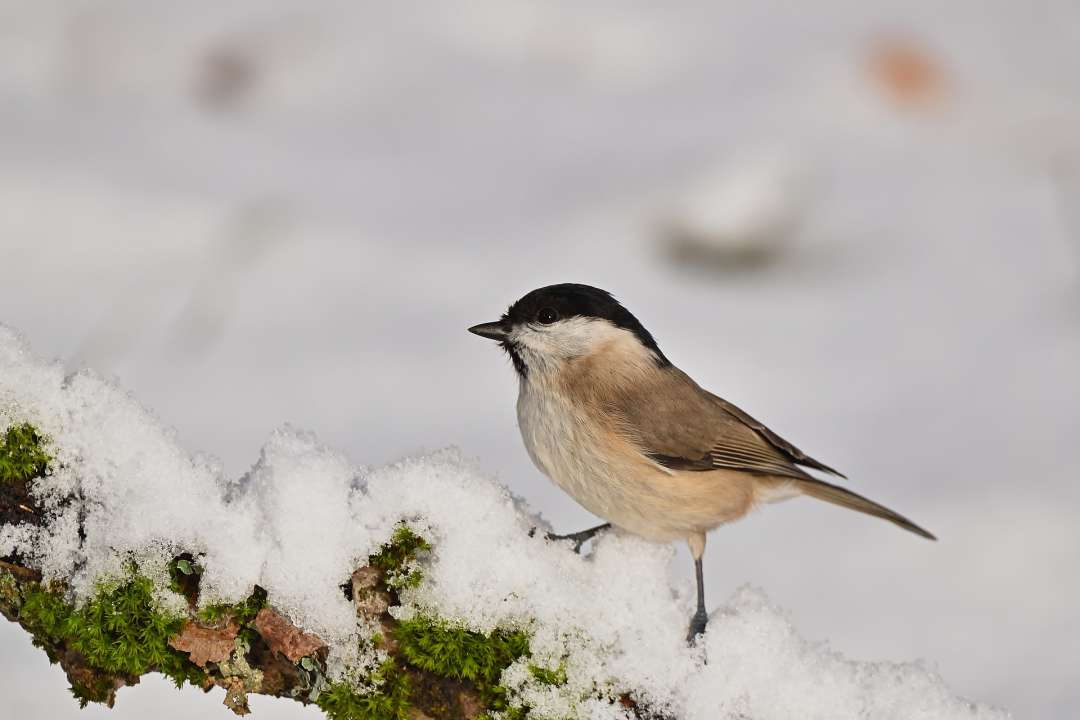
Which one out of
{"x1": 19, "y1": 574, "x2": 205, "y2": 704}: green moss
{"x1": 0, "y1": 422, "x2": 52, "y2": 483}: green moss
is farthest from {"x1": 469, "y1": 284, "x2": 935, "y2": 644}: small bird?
{"x1": 0, "y1": 422, "x2": 52, "y2": 483}: green moss

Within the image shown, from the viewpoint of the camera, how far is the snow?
7.53 ft

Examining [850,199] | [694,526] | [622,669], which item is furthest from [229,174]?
[622,669]

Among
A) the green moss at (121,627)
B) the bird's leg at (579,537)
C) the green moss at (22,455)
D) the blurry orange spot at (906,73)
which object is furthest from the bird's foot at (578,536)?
the blurry orange spot at (906,73)

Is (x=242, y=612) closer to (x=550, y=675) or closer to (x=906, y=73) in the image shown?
(x=550, y=675)

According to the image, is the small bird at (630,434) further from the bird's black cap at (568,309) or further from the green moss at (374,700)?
the green moss at (374,700)

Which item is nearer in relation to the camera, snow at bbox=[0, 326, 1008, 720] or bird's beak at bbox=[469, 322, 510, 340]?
snow at bbox=[0, 326, 1008, 720]

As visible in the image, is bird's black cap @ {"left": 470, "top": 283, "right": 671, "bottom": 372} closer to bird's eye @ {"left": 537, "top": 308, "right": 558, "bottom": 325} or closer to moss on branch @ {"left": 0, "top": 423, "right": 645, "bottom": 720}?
bird's eye @ {"left": 537, "top": 308, "right": 558, "bottom": 325}

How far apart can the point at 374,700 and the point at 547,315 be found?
127 centimetres

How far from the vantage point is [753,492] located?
10.8ft

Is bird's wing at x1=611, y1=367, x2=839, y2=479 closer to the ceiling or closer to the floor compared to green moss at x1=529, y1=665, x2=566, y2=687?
closer to the ceiling

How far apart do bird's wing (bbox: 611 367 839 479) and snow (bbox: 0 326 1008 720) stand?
2.08ft

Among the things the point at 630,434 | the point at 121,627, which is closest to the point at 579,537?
the point at 630,434

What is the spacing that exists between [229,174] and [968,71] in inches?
207

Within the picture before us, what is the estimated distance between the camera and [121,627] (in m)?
2.25
